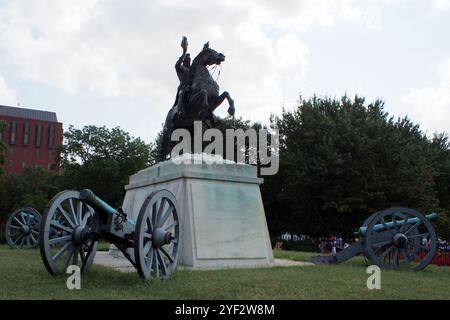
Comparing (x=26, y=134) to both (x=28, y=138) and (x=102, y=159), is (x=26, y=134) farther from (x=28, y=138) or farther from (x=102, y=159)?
(x=102, y=159)

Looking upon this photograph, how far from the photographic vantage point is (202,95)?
39.6 feet

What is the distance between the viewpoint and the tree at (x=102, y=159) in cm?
3703

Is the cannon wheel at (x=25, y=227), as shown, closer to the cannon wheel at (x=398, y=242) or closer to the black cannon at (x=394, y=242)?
the black cannon at (x=394, y=242)

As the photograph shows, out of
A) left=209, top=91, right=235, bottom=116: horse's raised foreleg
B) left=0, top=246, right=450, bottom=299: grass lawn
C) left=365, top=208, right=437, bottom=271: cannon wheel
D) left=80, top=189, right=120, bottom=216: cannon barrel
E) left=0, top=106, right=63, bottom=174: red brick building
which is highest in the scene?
left=0, top=106, right=63, bottom=174: red brick building

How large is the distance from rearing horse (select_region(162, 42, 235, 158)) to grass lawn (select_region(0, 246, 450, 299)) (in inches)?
191

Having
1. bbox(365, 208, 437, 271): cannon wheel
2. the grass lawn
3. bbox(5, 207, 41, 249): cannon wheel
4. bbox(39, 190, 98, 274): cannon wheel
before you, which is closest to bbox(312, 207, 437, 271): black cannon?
bbox(365, 208, 437, 271): cannon wheel

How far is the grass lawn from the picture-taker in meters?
6.33

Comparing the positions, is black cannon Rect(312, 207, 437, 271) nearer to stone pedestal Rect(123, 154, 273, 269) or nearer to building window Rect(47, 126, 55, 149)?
stone pedestal Rect(123, 154, 273, 269)

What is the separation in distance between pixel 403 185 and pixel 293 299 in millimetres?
22285

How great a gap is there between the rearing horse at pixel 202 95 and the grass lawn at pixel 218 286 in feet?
15.9

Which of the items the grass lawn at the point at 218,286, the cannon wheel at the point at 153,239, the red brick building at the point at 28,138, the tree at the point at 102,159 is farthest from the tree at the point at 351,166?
the red brick building at the point at 28,138
